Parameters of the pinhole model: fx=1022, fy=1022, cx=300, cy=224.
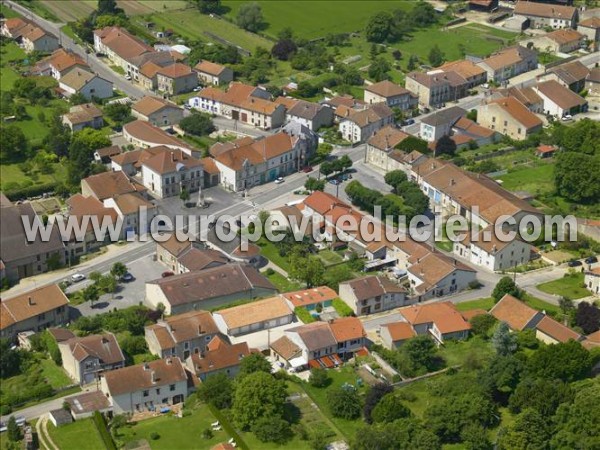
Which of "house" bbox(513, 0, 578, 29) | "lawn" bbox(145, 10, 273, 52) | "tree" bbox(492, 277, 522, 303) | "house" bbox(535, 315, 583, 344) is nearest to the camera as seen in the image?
"house" bbox(535, 315, 583, 344)

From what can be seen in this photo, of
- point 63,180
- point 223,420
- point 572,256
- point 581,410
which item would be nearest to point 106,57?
point 63,180

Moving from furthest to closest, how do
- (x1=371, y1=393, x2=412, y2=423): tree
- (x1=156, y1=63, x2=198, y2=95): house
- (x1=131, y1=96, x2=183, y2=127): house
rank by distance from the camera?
1. (x1=156, y1=63, x2=198, y2=95): house
2. (x1=131, y1=96, x2=183, y2=127): house
3. (x1=371, y1=393, x2=412, y2=423): tree

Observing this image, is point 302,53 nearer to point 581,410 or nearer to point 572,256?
point 572,256

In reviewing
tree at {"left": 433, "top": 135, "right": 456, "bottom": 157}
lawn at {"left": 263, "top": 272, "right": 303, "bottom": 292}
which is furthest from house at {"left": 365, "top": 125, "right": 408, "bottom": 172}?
lawn at {"left": 263, "top": 272, "right": 303, "bottom": 292}

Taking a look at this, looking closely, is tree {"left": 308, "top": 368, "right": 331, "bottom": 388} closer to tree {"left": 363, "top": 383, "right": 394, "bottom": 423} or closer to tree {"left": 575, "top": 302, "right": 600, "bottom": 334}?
tree {"left": 363, "top": 383, "right": 394, "bottom": 423}

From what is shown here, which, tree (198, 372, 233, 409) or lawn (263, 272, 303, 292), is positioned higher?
tree (198, 372, 233, 409)

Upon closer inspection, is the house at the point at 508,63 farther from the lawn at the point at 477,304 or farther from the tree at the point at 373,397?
the tree at the point at 373,397
